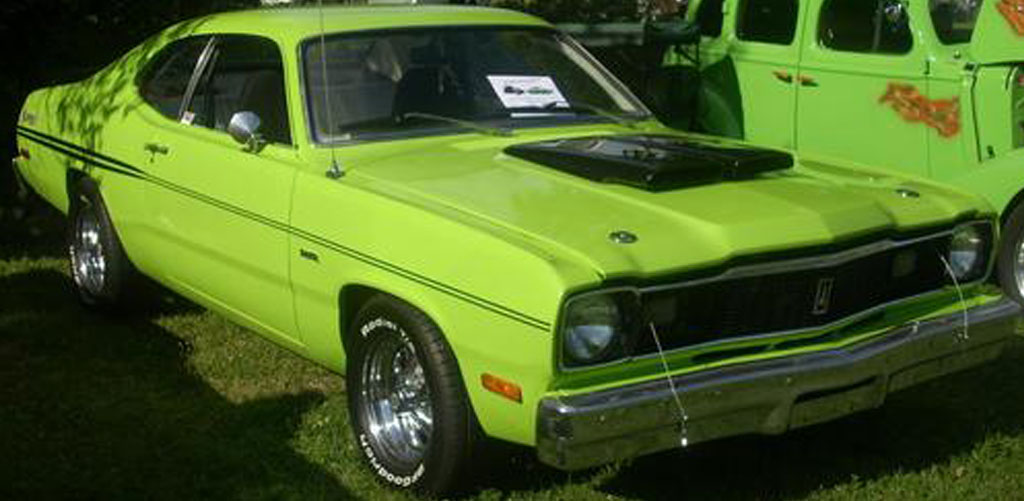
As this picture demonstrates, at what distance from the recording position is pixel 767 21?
26.9ft

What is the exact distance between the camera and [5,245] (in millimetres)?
7961

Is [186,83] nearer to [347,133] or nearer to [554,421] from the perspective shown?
[347,133]

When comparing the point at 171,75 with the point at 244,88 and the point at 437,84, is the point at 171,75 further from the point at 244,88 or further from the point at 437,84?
the point at 437,84

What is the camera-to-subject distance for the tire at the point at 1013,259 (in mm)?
6555

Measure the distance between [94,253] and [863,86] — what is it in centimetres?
430

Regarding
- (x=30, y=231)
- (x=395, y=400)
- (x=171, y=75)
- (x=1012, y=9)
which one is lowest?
(x=30, y=231)

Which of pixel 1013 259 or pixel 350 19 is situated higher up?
pixel 350 19

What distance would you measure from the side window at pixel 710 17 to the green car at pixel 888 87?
0.22 feet

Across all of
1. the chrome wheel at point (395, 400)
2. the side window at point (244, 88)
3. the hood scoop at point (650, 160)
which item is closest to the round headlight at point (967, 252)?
the hood scoop at point (650, 160)

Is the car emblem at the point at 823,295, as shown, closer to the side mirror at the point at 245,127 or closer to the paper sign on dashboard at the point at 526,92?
the paper sign on dashboard at the point at 526,92

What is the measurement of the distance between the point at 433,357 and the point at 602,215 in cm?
66

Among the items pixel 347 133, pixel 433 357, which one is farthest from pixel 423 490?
pixel 347 133

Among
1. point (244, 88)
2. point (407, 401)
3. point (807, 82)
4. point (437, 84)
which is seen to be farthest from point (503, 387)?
point (807, 82)

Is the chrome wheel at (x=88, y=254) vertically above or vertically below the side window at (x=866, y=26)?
below
